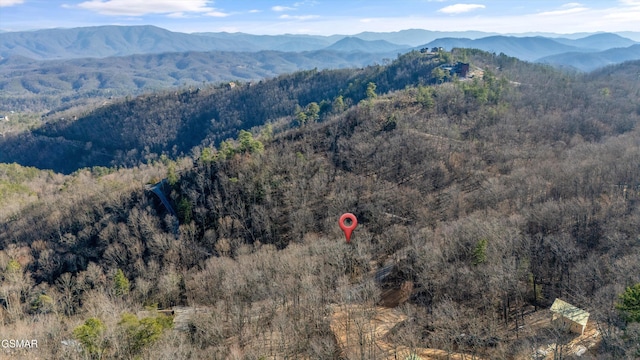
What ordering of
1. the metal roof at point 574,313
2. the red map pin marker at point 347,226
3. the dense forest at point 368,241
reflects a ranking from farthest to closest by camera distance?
the red map pin marker at point 347,226 → the dense forest at point 368,241 → the metal roof at point 574,313

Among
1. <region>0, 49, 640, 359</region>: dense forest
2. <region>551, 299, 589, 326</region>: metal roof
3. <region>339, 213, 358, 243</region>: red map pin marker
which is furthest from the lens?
<region>339, 213, 358, 243</region>: red map pin marker

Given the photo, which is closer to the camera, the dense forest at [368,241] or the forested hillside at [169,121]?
the dense forest at [368,241]

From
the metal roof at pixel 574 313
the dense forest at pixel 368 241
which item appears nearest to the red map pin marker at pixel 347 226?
the dense forest at pixel 368 241

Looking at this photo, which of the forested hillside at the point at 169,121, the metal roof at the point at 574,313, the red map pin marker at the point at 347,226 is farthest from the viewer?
the forested hillside at the point at 169,121

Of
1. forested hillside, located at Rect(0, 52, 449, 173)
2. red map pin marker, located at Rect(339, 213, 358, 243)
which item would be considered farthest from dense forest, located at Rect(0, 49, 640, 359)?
forested hillside, located at Rect(0, 52, 449, 173)

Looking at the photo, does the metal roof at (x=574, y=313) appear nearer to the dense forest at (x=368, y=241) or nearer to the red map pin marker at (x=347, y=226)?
the dense forest at (x=368, y=241)

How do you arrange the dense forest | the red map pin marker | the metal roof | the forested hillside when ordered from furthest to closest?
the forested hillside → the red map pin marker → the dense forest → the metal roof

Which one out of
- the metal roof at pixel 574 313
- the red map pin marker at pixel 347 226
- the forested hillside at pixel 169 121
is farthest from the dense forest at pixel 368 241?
the forested hillside at pixel 169 121

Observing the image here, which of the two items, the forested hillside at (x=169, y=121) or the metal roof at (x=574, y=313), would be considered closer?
the metal roof at (x=574, y=313)

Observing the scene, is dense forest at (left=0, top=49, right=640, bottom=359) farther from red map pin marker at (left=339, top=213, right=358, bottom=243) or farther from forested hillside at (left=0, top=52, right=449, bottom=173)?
forested hillside at (left=0, top=52, right=449, bottom=173)

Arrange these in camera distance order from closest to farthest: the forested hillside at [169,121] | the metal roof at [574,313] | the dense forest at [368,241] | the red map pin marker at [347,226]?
the metal roof at [574,313] < the dense forest at [368,241] < the red map pin marker at [347,226] < the forested hillside at [169,121]
